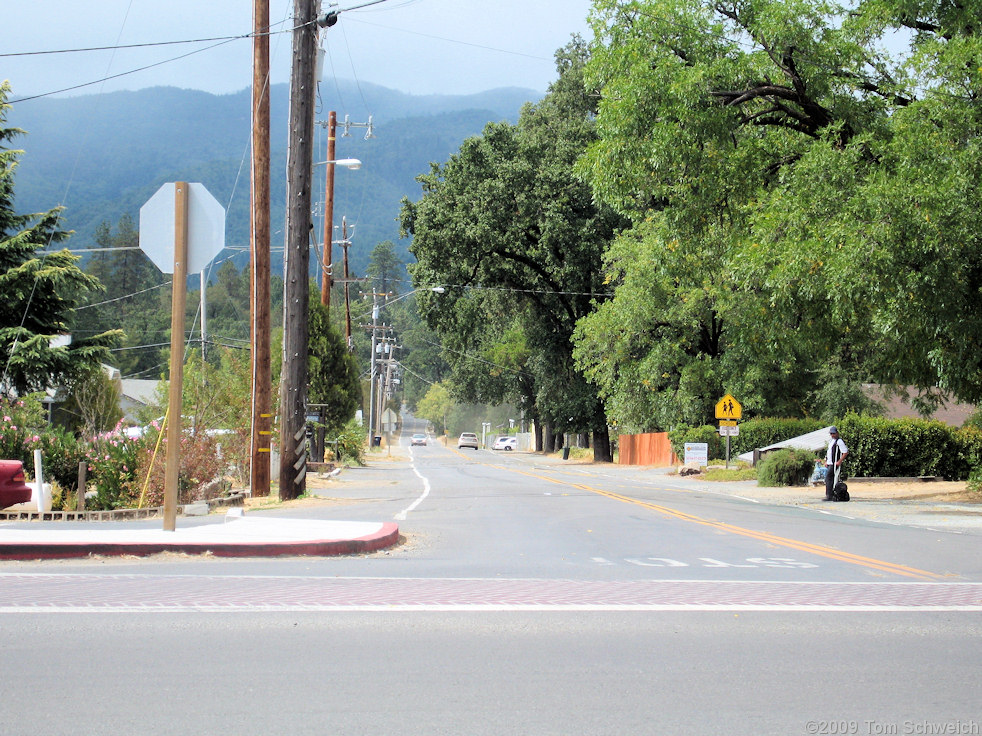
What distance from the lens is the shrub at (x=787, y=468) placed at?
104ft

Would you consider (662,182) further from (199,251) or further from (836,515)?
(199,251)

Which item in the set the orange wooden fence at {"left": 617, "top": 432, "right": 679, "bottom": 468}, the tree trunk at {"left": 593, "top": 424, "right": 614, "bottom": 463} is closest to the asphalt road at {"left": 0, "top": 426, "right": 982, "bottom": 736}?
the orange wooden fence at {"left": 617, "top": 432, "right": 679, "bottom": 468}

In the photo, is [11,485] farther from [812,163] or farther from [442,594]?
[812,163]

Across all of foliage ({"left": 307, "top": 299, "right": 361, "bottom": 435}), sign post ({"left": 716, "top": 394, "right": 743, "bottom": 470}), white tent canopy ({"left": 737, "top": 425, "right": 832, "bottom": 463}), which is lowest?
white tent canopy ({"left": 737, "top": 425, "right": 832, "bottom": 463})

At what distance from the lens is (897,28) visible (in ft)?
73.7

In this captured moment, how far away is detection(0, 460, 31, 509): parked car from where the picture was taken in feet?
47.2

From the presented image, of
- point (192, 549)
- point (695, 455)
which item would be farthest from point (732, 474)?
point (192, 549)

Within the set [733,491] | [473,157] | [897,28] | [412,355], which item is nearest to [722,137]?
[897,28]

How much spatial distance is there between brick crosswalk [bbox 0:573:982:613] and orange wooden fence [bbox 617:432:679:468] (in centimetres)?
4138

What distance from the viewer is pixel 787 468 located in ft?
104

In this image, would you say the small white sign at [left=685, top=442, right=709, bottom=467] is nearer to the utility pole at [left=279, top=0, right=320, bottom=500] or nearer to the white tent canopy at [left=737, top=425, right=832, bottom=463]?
the white tent canopy at [left=737, top=425, right=832, bottom=463]

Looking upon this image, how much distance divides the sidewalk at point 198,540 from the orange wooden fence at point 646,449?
39.1 metres

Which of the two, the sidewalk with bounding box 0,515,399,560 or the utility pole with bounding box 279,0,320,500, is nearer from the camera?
the sidewalk with bounding box 0,515,399,560

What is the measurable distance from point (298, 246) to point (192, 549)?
11.1m
